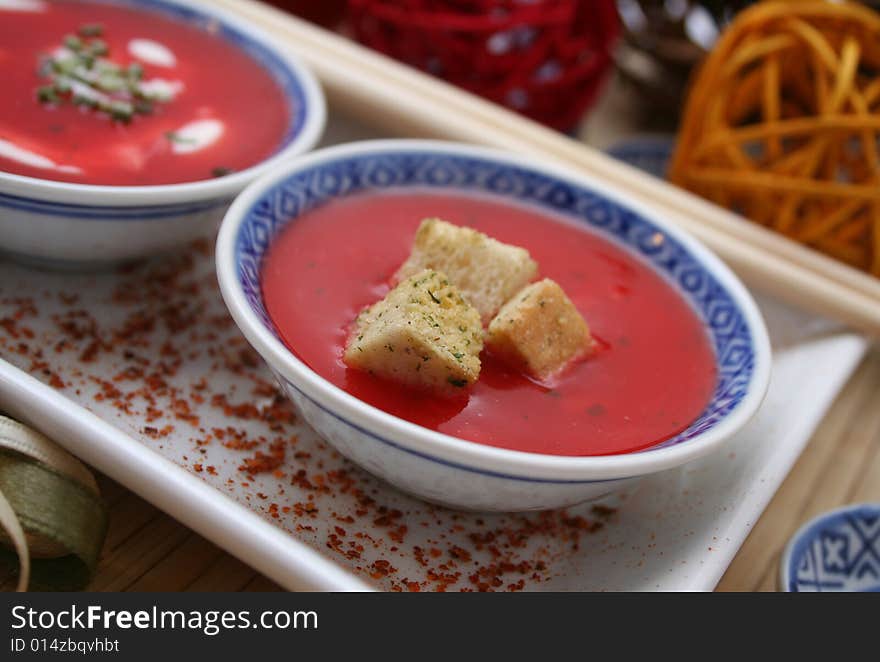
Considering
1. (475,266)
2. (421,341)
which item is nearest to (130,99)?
(475,266)

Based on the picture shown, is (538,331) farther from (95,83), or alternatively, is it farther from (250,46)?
(250,46)

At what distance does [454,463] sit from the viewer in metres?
1.48

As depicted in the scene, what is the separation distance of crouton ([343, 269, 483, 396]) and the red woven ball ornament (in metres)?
1.44

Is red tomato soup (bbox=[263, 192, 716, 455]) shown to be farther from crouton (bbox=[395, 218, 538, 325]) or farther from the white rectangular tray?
the white rectangular tray

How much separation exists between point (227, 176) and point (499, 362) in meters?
0.70

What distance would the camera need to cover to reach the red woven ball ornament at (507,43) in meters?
2.90

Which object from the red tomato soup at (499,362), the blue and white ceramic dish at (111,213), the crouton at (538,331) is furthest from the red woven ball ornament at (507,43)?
the crouton at (538,331)

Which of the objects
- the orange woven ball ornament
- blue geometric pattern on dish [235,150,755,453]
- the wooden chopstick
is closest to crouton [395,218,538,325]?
blue geometric pattern on dish [235,150,755,453]

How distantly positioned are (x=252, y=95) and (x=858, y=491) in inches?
65.7

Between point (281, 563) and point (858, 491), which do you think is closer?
point (281, 563)

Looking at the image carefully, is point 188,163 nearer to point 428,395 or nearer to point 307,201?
point 307,201

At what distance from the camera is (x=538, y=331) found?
5.54 feet

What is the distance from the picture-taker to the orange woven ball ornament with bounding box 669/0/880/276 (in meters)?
2.48

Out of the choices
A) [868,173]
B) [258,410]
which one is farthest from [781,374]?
[258,410]
